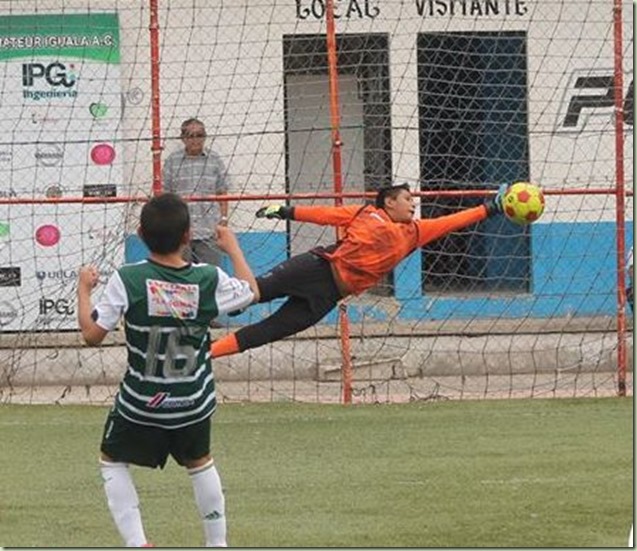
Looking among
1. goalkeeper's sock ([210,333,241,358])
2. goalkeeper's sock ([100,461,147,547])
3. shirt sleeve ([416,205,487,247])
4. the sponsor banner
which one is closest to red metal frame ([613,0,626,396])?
shirt sleeve ([416,205,487,247])

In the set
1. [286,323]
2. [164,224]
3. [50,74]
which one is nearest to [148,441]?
[164,224]

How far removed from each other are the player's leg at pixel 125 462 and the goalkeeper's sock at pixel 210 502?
0.20 m

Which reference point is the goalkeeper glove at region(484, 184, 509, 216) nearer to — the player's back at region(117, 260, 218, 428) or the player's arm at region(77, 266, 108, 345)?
the player's back at region(117, 260, 218, 428)

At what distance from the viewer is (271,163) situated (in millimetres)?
18422

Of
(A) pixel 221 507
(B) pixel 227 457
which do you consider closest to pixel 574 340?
(B) pixel 227 457

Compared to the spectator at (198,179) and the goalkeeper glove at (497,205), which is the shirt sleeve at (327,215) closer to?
the goalkeeper glove at (497,205)

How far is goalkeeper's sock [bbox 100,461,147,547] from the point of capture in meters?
8.79

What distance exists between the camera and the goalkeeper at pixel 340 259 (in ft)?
43.9

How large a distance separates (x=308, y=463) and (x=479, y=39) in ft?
25.1

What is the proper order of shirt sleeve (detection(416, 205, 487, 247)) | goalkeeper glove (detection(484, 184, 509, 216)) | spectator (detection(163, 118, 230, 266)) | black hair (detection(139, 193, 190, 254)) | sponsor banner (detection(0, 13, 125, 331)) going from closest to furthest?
black hair (detection(139, 193, 190, 254))
shirt sleeve (detection(416, 205, 487, 247))
goalkeeper glove (detection(484, 184, 509, 216))
spectator (detection(163, 118, 230, 266))
sponsor banner (detection(0, 13, 125, 331))

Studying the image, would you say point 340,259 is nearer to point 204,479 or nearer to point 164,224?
point 204,479

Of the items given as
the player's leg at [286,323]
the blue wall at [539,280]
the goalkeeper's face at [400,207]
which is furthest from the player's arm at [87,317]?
the blue wall at [539,280]

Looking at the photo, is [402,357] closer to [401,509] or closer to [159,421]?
[401,509]

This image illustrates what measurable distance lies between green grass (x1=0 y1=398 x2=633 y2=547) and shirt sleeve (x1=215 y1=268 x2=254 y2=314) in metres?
1.35
